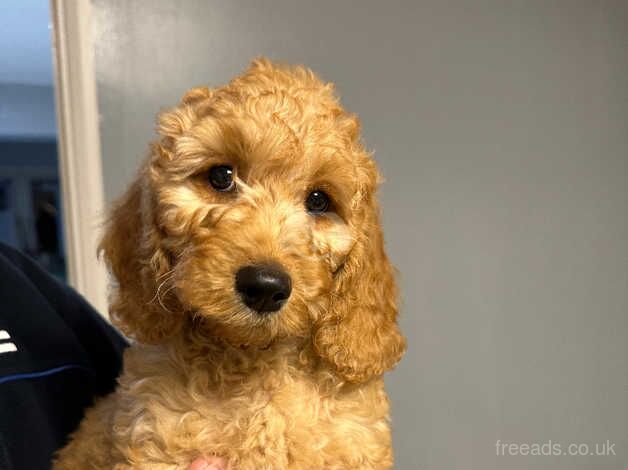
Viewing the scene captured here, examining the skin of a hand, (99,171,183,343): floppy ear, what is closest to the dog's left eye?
(99,171,183,343): floppy ear

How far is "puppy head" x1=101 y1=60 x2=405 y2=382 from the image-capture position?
0.91m

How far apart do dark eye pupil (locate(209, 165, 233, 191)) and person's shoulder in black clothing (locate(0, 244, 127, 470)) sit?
0.64 metres

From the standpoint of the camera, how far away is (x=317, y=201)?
43.3 inches

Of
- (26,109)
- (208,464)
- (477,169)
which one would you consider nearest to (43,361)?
(208,464)

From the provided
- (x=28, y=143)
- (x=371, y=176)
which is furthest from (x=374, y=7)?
(x=28, y=143)

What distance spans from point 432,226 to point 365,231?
1.49m

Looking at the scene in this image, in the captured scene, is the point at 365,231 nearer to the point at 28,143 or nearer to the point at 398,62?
the point at 398,62

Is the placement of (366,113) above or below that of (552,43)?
below

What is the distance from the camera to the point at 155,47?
8.06ft

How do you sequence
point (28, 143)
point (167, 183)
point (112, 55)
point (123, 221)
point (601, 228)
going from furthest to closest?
point (28, 143), point (601, 228), point (112, 55), point (123, 221), point (167, 183)

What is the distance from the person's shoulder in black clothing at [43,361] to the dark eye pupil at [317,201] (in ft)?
2.45

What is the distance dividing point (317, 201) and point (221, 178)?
190 mm

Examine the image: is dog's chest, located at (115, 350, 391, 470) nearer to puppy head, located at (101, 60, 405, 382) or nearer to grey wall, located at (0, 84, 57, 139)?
puppy head, located at (101, 60, 405, 382)

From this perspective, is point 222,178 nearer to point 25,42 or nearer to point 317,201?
point 317,201
